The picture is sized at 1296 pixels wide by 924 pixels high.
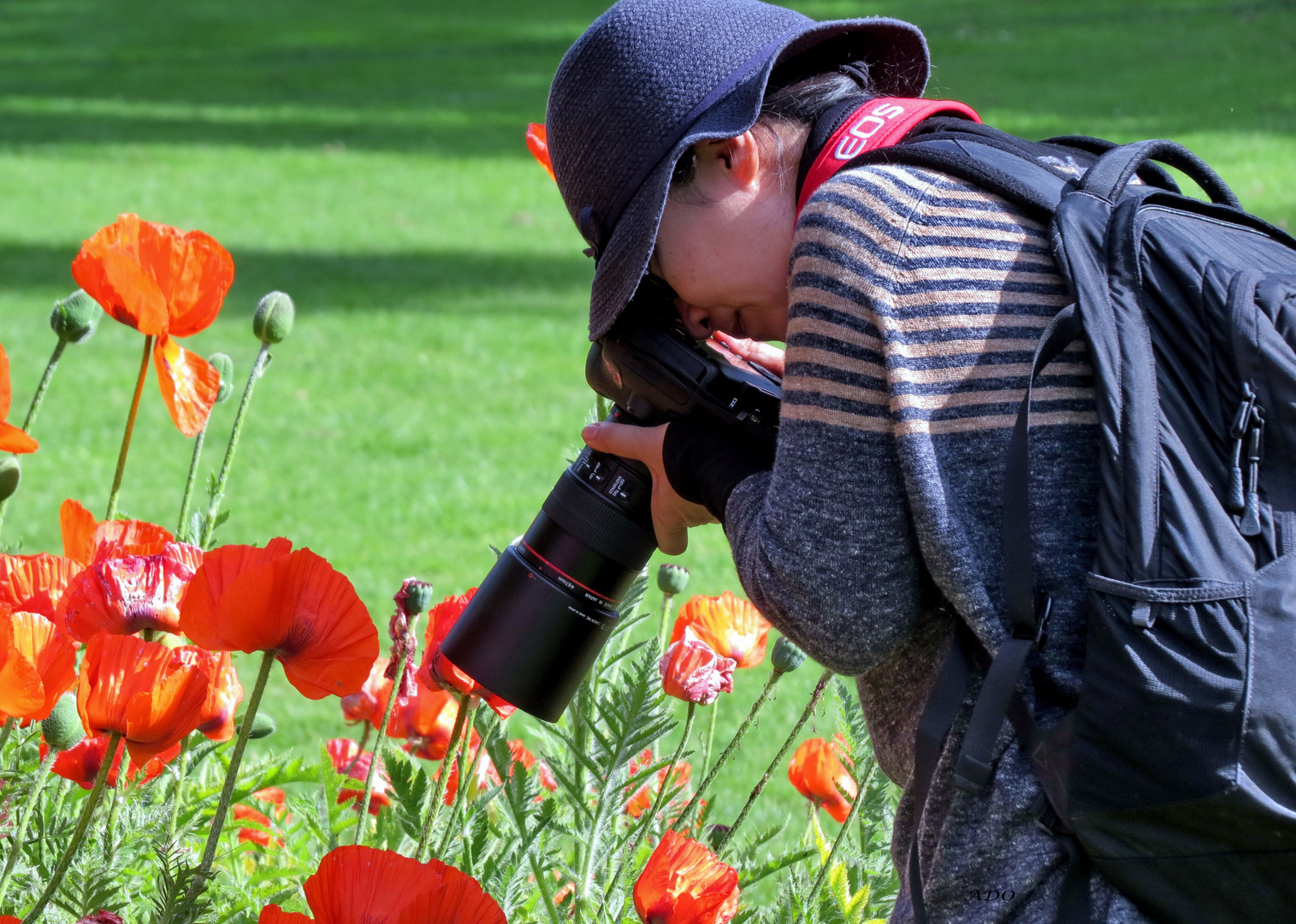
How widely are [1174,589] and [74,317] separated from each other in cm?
115

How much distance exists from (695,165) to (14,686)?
2.11 feet

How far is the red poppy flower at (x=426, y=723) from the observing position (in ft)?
5.81

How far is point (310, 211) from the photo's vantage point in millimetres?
A: 10125

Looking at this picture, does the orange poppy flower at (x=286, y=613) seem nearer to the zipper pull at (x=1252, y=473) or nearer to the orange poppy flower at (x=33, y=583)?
the orange poppy flower at (x=33, y=583)

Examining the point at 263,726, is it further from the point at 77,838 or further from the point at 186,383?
the point at 77,838

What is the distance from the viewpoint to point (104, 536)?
138cm

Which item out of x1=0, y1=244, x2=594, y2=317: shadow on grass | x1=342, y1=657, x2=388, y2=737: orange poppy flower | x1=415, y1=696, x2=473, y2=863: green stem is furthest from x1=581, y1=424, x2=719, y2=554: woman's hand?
x1=0, y1=244, x2=594, y2=317: shadow on grass

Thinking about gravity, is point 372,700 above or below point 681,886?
below

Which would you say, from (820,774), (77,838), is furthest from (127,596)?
(820,774)

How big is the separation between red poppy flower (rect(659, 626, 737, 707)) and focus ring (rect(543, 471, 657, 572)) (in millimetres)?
155

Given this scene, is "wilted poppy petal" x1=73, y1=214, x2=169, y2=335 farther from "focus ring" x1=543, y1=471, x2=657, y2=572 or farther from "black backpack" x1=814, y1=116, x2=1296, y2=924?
"black backpack" x1=814, y1=116, x2=1296, y2=924

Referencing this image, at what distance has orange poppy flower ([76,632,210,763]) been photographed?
109 cm

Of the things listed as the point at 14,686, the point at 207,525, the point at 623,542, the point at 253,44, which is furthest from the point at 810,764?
the point at 253,44

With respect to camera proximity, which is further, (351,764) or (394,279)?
(394,279)
